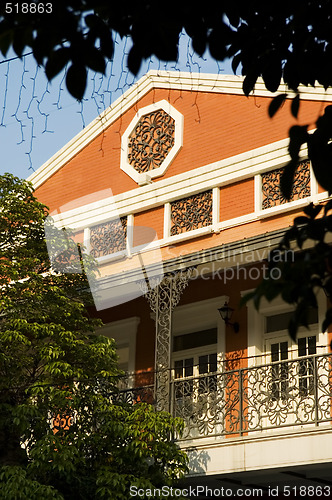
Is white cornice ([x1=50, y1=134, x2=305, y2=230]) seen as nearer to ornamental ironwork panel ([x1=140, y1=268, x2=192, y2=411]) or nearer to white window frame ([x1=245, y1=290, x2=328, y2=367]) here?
white window frame ([x1=245, y1=290, x2=328, y2=367])

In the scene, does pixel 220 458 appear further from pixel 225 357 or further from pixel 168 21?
pixel 168 21

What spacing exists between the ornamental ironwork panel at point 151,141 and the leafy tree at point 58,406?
15.2 feet

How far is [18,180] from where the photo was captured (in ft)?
40.0

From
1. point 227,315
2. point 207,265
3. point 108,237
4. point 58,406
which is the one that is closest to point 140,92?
point 108,237

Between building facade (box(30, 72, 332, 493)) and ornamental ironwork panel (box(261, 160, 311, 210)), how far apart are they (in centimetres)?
2

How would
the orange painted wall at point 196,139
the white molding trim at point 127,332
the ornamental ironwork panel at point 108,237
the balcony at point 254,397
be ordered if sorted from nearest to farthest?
the balcony at point 254,397 < the orange painted wall at point 196,139 < the white molding trim at point 127,332 < the ornamental ironwork panel at point 108,237

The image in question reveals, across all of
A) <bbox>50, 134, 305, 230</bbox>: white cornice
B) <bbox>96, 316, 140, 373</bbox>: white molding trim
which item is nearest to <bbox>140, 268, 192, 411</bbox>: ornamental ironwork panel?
<bbox>96, 316, 140, 373</bbox>: white molding trim

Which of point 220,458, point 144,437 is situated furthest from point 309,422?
point 144,437

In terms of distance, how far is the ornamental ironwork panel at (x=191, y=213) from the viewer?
14.7 meters

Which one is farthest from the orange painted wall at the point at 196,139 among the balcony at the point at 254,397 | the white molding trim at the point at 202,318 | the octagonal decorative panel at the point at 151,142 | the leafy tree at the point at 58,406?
the balcony at the point at 254,397

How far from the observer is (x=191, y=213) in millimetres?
15000

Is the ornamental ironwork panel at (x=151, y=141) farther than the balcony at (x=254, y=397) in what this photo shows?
Yes

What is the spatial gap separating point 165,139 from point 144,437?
22.9 feet

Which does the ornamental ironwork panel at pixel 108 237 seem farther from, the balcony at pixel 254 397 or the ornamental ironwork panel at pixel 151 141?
the balcony at pixel 254 397
